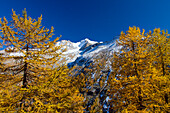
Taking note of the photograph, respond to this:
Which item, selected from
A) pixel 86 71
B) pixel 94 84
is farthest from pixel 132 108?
pixel 86 71

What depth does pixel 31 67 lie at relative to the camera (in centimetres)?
629

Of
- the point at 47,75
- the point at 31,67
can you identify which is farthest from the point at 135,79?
the point at 31,67

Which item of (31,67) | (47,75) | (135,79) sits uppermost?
(31,67)

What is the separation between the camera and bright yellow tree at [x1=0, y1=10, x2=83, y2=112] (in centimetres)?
522

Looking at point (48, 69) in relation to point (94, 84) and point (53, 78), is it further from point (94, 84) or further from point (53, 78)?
point (94, 84)

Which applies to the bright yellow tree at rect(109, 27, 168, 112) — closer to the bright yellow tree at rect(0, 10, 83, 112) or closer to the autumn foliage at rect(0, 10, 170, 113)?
the autumn foliage at rect(0, 10, 170, 113)

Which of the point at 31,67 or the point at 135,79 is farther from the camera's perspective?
the point at 135,79

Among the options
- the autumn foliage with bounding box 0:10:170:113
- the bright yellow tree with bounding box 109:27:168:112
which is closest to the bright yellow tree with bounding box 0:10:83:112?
the autumn foliage with bounding box 0:10:170:113

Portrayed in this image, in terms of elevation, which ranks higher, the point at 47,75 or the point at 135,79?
the point at 47,75

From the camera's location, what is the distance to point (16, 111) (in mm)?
4742

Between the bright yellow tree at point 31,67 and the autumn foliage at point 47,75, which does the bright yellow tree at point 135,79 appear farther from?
the bright yellow tree at point 31,67

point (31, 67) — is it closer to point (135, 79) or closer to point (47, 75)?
point (47, 75)

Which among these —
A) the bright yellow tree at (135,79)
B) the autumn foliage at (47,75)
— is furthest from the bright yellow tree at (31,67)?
the bright yellow tree at (135,79)

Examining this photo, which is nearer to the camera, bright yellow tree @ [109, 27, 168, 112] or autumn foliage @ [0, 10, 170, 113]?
autumn foliage @ [0, 10, 170, 113]
